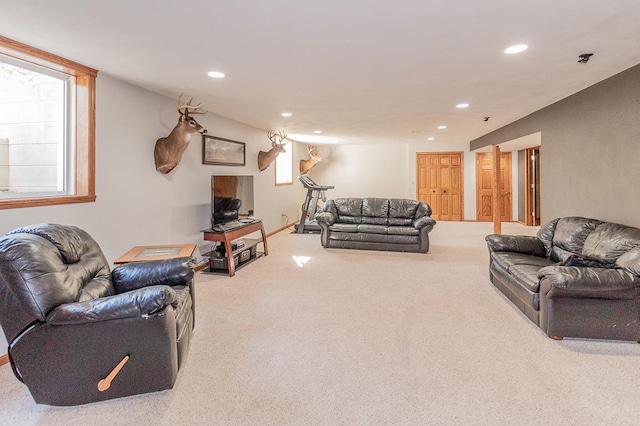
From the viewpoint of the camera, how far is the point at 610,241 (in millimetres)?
3102

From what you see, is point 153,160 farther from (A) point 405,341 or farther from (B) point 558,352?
(B) point 558,352

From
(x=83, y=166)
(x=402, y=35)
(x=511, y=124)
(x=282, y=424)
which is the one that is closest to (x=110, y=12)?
(x=83, y=166)

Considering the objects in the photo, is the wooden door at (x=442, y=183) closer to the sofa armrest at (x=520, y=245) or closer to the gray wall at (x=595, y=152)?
the gray wall at (x=595, y=152)

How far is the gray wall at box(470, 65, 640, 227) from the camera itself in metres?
3.25

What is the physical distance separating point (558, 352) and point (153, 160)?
4.20 metres

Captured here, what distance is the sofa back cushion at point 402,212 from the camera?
659 cm

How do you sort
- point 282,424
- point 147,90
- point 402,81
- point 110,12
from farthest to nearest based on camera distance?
1. point 147,90
2. point 402,81
3. point 110,12
4. point 282,424

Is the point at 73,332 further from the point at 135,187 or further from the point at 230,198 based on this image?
the point at 230,198

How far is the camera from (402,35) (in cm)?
239

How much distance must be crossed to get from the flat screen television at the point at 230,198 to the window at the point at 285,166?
2.79 metres

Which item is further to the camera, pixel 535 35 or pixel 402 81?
pixel 402 81

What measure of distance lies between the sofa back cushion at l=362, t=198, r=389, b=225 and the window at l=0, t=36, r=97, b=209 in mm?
4723

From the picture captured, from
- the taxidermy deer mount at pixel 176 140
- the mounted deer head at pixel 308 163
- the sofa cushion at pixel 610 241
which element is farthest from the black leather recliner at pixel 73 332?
the mounted deer head at pixel 308 163

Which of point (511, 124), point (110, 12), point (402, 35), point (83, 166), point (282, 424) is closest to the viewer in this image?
point (282, 424)
